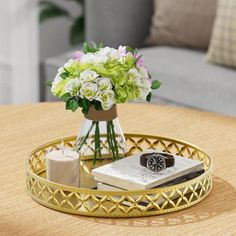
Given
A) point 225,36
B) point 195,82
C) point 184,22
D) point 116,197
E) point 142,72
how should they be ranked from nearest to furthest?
point 116,197 → point 142,72 → point 195,82 → point 225,36 → point 184,22

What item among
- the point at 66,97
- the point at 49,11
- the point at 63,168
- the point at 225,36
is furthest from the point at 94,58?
the point at 49,11

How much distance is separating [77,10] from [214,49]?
119 cm

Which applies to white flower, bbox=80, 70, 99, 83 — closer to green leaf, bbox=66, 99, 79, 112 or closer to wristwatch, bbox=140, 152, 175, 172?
green leaf, bbox=66, 99, 79, 112

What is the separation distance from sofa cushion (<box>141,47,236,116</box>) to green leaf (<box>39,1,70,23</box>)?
900 millimetres

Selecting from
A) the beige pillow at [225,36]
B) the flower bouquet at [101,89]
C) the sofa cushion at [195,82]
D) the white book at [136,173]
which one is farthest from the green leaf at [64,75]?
the beige pillow at [225,36]

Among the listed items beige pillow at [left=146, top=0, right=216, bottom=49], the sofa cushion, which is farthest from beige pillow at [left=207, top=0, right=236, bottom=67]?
beige pillow at [left=146, top=0, right=216, bottom=49]

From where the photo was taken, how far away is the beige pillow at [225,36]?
3043 mm

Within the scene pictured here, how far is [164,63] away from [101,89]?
1.63m

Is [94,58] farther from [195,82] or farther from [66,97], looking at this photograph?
[195,82]

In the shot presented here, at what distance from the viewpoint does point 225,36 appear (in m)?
3.06

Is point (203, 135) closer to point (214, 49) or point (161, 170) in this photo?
point (161, 170)

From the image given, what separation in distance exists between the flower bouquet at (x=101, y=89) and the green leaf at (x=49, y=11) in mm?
2348

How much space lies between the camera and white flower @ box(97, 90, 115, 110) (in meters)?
1.55

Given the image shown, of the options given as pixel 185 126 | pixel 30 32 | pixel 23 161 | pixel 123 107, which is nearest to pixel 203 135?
pixel 185 126
